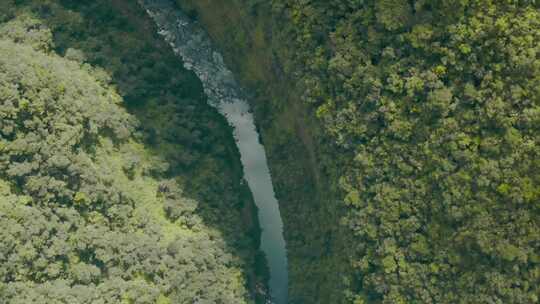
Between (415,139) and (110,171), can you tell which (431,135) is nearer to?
(415,139)

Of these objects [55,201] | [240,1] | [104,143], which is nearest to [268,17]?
[240,1]

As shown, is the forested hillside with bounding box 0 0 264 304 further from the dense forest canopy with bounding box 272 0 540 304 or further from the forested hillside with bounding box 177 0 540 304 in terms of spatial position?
the dense forest canopy with bounding box 272 0 540 304

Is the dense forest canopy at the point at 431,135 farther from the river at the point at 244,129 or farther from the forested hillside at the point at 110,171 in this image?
the forested hillside at the point at 110,171

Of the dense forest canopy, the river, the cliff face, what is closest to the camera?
the dense forest canopy

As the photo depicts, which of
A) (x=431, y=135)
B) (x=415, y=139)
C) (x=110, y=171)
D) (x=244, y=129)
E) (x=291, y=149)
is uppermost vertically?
(x=244, y=129)

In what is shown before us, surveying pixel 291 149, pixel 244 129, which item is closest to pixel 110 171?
pixel 244 129

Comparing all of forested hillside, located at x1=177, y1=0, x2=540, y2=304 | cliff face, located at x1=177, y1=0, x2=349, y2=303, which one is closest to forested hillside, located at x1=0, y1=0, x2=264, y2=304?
cliff face, located at x1=177, y1=0, x2=349, y2=303
